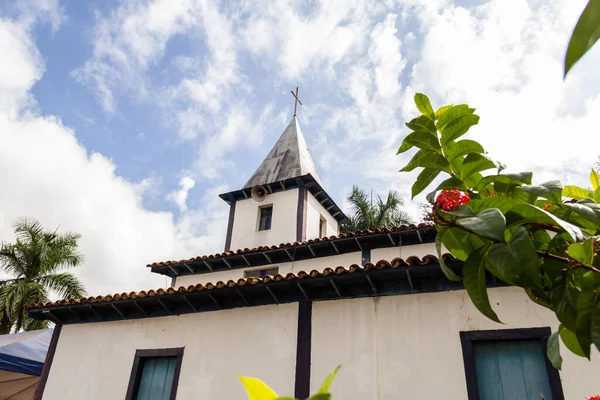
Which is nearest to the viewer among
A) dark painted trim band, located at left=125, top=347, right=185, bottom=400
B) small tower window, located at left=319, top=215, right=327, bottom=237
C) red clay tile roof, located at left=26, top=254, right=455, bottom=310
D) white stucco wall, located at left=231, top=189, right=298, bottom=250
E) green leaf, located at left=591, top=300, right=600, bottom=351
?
green leaf, located at left=591, top=300, right=600, bottom=351

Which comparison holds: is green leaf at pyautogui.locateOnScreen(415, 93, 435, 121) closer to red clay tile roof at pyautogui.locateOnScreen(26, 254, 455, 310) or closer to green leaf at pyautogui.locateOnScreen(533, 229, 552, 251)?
green leaf at pyautogui.locateOnScreen(533, 229, 552, 251)

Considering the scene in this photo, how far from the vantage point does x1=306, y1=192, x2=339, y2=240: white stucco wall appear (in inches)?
563

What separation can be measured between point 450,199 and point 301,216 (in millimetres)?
12351

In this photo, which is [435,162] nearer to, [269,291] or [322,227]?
[269,291]

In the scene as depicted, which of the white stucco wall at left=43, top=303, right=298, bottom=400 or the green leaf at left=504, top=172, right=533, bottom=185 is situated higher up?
the white stucco wall at left=43, top=303, right=298, bottom=400

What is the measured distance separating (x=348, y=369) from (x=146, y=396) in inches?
160

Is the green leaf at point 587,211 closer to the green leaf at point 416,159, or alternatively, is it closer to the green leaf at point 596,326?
the green leaf at point 596,326

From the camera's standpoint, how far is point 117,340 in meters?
8.97

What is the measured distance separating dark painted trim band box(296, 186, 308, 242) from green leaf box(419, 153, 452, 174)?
38.4ft

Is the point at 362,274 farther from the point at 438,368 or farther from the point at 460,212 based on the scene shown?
the point at 460,212

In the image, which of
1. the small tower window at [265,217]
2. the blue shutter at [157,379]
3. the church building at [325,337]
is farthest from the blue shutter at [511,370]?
the small tower window at [265,217]

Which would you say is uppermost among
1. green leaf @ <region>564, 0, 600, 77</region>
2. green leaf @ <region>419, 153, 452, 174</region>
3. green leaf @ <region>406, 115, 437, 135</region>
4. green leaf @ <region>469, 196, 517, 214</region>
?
green leaf @ <region>406, 115, 437, 135</region>

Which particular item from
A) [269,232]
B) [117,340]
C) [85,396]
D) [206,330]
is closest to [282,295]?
[206,330]

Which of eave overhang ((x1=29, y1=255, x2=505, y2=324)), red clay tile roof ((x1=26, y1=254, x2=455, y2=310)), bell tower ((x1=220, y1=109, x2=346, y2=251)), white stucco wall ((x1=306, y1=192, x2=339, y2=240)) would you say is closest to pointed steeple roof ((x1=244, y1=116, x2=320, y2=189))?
bell tower ((x1=220, y1=109, x2=346, y2=251))
